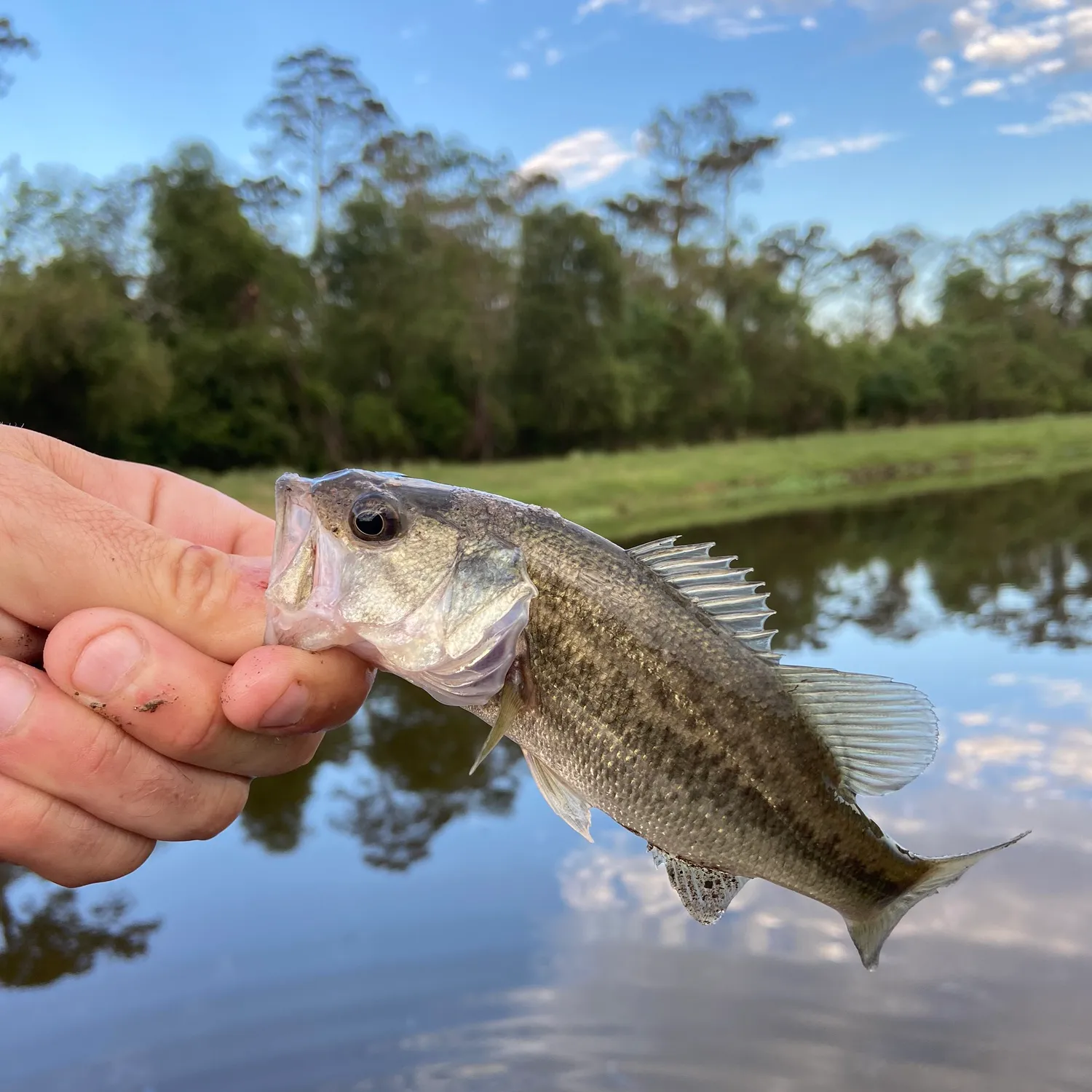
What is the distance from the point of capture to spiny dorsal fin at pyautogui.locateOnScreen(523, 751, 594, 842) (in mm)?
2098

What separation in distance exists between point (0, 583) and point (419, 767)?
500 cm

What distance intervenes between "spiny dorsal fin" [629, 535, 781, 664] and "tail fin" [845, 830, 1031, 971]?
0.63 m

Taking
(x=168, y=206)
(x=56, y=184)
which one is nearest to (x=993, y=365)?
(x=168, y=206)

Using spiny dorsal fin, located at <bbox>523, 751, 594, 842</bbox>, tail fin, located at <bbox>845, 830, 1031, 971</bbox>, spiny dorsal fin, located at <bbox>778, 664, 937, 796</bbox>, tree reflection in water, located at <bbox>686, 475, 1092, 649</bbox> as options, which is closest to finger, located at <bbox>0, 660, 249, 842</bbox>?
spiny dorsal fin, located at <bbox>523, 751, 594, 842</bbox>

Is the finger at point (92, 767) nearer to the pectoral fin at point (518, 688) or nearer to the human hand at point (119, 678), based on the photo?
the human hand at point (119, 678)

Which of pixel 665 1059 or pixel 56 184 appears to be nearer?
pixel 665 1059

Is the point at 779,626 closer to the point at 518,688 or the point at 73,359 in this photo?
the point at 518,688

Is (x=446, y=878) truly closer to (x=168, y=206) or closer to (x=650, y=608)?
(x=650, y=608)

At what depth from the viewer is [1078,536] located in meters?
15.0

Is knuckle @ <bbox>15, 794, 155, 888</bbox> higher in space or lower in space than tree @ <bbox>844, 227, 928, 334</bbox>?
lower

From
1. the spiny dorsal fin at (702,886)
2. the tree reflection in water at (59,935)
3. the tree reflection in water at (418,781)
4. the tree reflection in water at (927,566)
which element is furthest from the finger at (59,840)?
the tree reflection in water at (927,566)

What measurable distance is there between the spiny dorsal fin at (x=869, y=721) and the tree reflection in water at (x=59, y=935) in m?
3.98

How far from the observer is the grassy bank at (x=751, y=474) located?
17656mm

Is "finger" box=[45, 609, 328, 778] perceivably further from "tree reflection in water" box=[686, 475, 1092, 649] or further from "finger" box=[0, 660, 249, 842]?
"tree reflection in water" box=[686, 475, 1092, 649]
